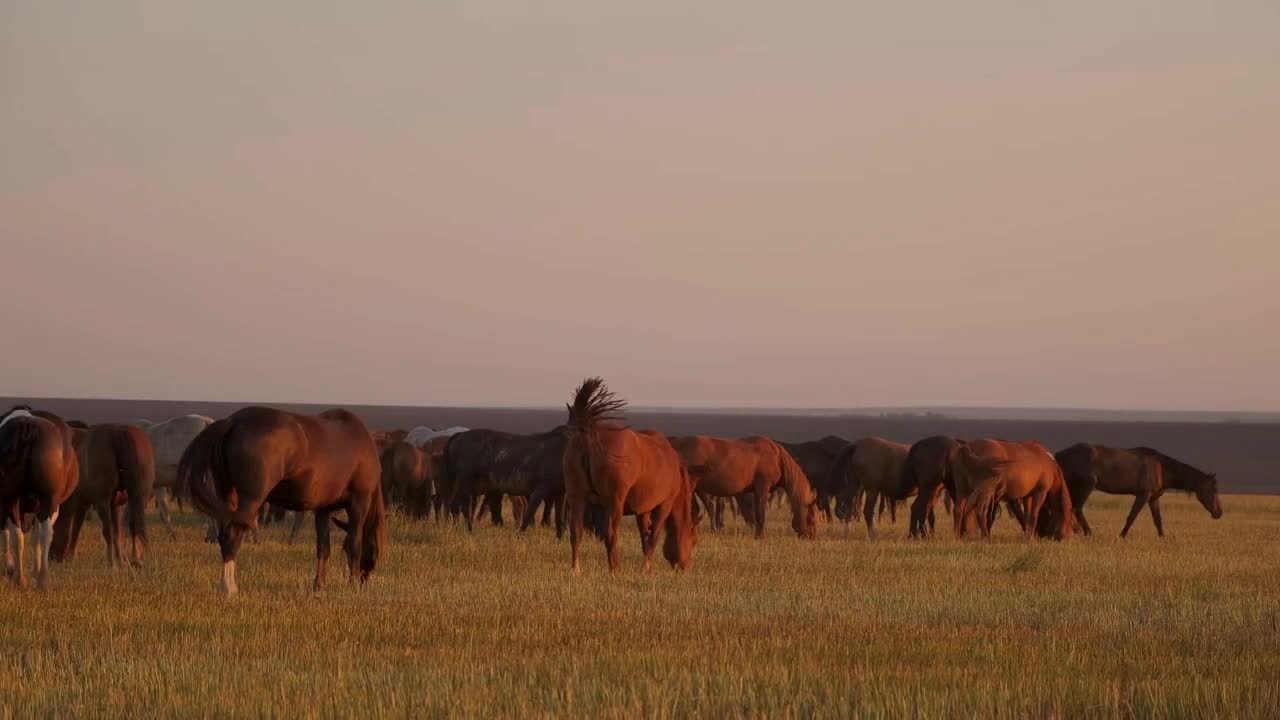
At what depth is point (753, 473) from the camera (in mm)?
25297

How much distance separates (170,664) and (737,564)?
10149mm

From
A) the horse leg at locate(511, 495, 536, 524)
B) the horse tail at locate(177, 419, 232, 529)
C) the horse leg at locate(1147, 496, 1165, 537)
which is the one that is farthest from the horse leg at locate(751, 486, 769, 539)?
the horse tail at locate(177, 419, 232, 529)

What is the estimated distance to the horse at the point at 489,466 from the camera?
28.0m

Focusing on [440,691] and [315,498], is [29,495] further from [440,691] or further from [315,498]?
[440,691]

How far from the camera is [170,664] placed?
9727 mm

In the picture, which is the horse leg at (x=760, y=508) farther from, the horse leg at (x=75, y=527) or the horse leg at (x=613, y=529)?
the horse leg at (x=75, y=527)

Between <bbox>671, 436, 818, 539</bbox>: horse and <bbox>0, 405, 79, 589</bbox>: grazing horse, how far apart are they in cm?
1208

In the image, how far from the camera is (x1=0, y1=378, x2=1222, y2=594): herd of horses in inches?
558

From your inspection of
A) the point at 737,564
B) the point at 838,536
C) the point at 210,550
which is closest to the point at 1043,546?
the point at 838,536

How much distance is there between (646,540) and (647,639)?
24.6 feet

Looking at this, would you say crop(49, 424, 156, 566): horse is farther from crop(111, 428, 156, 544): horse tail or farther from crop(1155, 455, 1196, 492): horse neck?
crop(1155, 455, 1196, 492): horse neck

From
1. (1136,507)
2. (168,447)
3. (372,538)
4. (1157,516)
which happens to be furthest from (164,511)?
(1157,516)

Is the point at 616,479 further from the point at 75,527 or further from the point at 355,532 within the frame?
the point at 75,527

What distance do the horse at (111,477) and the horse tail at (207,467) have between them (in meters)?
3.62
